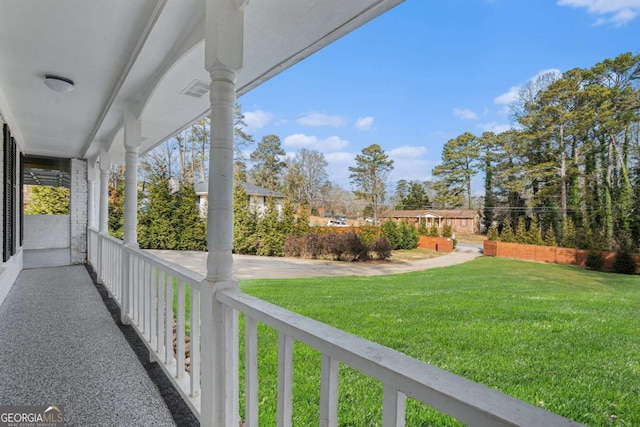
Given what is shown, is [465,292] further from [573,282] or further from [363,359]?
[363,359]

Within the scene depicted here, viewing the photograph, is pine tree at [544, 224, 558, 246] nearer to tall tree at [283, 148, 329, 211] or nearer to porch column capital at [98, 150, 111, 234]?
tall tree at [283, 148, 329, 211]

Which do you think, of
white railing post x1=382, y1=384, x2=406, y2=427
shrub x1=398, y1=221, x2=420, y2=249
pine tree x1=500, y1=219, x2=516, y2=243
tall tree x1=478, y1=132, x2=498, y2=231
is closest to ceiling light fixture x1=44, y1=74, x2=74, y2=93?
white railing post x1=382, y1=384, x2=406, y2=427

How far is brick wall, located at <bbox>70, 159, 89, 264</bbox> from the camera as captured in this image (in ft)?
21.3

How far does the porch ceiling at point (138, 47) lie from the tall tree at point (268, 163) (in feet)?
53.7

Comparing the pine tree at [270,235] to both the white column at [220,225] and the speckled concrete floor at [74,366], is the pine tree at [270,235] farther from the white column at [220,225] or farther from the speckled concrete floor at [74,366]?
the white column at [220,225]

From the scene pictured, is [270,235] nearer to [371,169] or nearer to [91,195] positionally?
[91,195]

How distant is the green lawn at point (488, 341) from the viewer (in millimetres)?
2094

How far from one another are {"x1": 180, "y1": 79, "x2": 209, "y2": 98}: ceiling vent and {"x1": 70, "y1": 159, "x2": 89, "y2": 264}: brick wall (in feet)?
17.4

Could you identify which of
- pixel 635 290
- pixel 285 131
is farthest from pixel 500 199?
pixel 285 131

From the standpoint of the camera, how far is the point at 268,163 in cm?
2033

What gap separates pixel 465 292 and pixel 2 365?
608 centimetres

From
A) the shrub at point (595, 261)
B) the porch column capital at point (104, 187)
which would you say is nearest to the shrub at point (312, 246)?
the porch column capital at point (104, 187)

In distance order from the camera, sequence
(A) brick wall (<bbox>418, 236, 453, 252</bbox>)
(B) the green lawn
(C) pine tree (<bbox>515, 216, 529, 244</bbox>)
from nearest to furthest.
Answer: (B) the green lawn < (C) pine tree (<bbox>515, 216, 529, 244</bbox>) < (A) brick wall (<bbox>418, 236, 453, 252</bbox>)

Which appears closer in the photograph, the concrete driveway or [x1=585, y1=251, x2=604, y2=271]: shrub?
the concrete driveway
